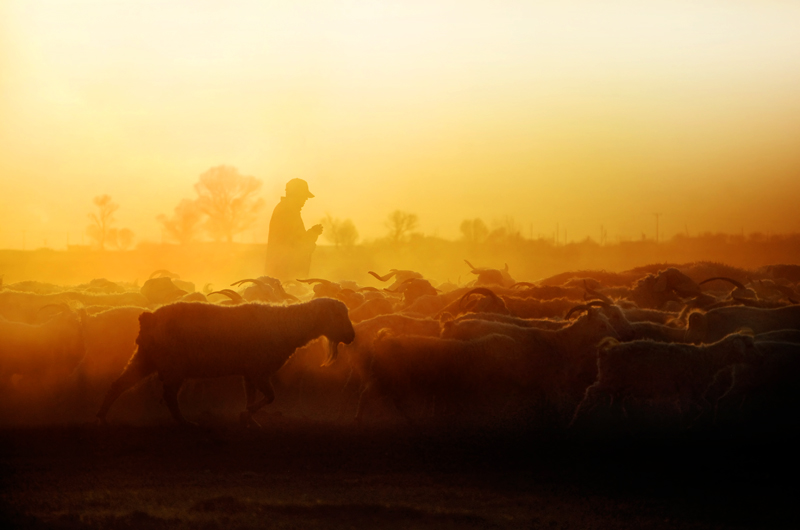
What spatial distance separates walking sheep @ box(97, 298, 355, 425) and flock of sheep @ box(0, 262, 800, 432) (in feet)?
0.05

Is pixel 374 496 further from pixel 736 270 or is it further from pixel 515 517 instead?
pixel 736 270

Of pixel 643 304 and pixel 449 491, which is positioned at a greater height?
pixel 643 304

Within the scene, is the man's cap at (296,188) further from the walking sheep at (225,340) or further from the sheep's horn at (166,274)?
the walking sheep at (225,340)

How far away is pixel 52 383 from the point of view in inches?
460

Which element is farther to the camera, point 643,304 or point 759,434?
point 643,304

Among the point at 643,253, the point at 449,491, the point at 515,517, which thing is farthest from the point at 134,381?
the point at 643,253

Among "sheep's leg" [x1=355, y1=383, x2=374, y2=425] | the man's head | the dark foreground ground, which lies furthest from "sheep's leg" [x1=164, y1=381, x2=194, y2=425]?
the man's head

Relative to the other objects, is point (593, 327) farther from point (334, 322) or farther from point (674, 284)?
point (674, 284)

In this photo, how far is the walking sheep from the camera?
9898 mm

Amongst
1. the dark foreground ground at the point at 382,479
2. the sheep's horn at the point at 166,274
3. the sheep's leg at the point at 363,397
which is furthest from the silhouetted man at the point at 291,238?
the dark foreground ground at the point at 382,479

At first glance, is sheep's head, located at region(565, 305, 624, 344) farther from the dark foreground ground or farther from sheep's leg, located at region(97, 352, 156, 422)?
sheep's leg, located at region(97, 352, 156, 422)

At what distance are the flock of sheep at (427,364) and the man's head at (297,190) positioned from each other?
16.4 m

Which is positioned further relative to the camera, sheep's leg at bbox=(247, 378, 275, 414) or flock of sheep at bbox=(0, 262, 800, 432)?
sheep's leg at bbox=(247, 378, 275, 414)

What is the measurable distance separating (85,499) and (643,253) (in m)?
50.1
